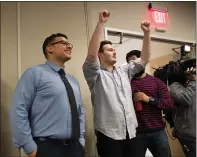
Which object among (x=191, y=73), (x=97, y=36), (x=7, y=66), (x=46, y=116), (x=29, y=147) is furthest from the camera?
(x=191, y=73)

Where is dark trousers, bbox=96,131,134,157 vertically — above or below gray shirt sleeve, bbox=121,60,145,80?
below

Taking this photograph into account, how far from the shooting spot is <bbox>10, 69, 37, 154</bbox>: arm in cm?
142

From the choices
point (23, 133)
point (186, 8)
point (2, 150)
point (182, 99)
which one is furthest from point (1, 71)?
point (186, 8)

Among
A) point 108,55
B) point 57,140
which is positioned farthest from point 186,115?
point 57,140

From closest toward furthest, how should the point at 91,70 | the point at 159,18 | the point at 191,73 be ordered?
1. the point at 91,70
2. the point at 191,73
3. the point at 159,18

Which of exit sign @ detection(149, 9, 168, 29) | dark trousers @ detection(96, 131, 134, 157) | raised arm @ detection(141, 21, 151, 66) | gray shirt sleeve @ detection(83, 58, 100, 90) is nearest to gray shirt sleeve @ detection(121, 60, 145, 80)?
raised arm @ detection(141, 21, 151, 66)

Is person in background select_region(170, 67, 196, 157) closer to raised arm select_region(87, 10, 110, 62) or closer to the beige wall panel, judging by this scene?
raised arm select_region(87, 10, 110, 62)

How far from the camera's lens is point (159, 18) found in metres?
3.18

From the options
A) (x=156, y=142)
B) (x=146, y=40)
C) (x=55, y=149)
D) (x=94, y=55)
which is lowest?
(x=156, y=142)

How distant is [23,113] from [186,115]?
1370mm

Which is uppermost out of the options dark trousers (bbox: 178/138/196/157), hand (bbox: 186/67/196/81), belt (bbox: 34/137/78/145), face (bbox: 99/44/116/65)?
face (bbox: 99/44/116/65)

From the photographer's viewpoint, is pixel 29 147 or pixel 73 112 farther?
pixel 73 112

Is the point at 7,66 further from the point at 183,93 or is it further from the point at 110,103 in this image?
the point at 183,93

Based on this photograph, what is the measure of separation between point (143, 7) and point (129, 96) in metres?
1.58
